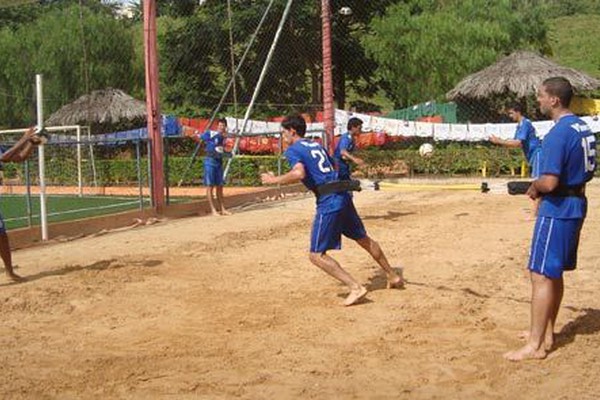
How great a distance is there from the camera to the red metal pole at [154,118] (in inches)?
580

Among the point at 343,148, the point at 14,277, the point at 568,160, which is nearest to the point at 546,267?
the point at 568,160

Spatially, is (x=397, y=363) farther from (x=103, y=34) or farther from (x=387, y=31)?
(x=103, y=34)

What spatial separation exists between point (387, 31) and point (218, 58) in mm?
6612

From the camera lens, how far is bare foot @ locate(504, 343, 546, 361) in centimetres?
536

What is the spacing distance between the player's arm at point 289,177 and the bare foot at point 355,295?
1136 mm

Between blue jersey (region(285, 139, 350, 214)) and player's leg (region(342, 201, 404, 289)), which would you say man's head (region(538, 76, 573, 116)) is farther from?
player's leg (region(342, 201, 404, 289))

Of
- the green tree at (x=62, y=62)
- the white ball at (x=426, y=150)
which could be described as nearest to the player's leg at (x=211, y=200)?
the white ball at (x=426, y=150)

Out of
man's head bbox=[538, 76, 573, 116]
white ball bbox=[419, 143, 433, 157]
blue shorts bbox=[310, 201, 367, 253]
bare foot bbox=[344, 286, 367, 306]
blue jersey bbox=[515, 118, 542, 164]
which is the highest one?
man's head bbox=[538, 76, 573, 116]

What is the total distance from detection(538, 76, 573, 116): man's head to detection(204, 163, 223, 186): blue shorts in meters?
10.0

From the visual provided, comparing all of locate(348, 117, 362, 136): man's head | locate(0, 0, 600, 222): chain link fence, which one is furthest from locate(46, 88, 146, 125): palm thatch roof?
locate(348, 117, 362, 136): man's head

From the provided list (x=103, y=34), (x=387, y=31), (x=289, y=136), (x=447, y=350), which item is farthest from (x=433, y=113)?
(x=447, y=350)

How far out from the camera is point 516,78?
25672mm

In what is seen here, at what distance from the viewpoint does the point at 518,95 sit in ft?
83.8

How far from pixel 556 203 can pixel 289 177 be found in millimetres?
2395
